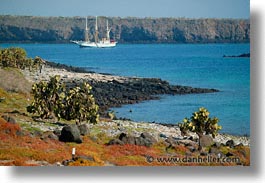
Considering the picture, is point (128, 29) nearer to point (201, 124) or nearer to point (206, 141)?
point (201, 124)

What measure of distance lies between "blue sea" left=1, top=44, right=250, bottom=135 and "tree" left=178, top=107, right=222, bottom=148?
17 centimetres

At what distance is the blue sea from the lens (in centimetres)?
1267

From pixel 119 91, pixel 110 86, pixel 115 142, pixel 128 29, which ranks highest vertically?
pixel 128 29

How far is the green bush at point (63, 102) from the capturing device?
1324 cm

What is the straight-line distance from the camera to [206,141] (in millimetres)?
12875

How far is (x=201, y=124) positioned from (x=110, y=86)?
8.05ft

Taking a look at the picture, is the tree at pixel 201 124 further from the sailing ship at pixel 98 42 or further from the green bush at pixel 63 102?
the sailing ship at pixel 98 42

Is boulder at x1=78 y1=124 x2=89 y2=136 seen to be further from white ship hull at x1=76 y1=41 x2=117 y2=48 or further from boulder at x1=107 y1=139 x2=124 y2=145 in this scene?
white ship hull at x1=76 y1=41 x2=117 y2=48

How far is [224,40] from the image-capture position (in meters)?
14.0

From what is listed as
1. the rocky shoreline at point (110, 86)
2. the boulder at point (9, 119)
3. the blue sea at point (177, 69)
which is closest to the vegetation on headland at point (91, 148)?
the boulder at point (9, 119)

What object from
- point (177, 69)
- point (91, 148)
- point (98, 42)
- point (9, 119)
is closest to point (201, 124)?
point (177, 69)

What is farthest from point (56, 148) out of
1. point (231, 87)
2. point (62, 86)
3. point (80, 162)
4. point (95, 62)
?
point (231, 87)

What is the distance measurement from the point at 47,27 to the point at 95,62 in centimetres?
138

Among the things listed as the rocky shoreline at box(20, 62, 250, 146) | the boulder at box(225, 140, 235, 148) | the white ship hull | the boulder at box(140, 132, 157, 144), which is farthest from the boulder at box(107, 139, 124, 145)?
the white ship hull
